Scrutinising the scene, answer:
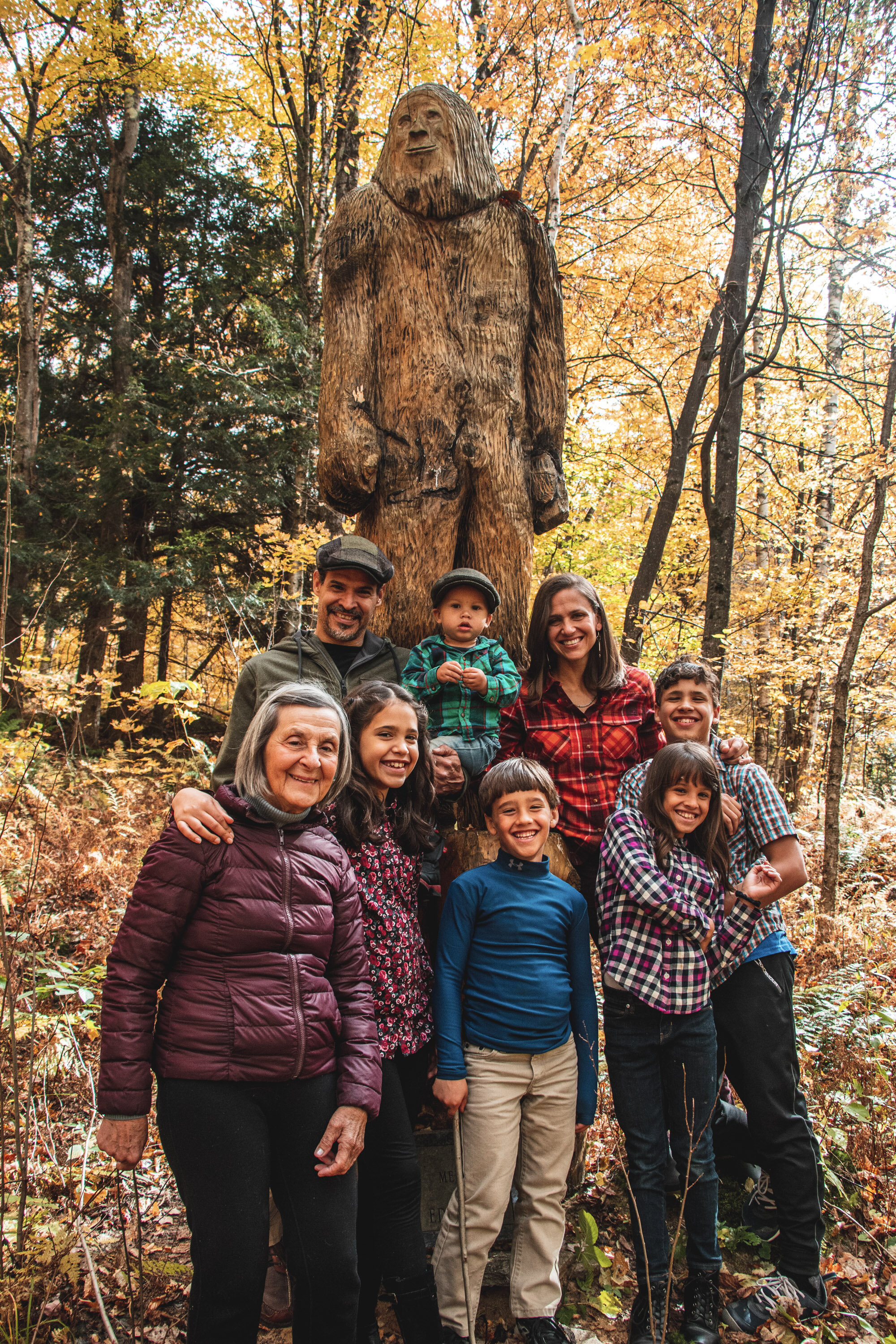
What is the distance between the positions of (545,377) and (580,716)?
5.82ft

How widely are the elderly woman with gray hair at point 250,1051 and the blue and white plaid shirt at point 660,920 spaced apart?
92cm

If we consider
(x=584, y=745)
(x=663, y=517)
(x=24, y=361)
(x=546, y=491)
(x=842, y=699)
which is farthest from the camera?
(x=24, y=361)

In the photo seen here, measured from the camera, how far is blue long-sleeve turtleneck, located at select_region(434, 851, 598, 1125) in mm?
2459

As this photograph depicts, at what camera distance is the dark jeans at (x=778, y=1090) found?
2.59m

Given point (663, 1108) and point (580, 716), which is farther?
point (580, 716)

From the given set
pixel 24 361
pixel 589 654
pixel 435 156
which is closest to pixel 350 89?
pixel 24 361

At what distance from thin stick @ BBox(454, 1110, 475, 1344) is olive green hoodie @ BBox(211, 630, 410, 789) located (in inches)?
51.0

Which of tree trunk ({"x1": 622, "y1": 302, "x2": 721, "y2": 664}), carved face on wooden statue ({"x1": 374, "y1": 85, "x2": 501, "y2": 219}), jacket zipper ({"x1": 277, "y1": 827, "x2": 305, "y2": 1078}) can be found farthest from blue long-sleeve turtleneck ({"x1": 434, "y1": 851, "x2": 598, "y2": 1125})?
tree trunk ({"x1": 622, "y1": 302, "x2": 721, "y2": 664})

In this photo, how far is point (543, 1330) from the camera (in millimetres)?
2379

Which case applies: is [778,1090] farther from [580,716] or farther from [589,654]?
[589,654]

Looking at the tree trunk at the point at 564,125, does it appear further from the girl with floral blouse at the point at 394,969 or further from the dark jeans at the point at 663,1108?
the dark jeans at the point at 663,1108

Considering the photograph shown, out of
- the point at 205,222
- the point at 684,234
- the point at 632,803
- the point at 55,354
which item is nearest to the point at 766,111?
the point at 632,803

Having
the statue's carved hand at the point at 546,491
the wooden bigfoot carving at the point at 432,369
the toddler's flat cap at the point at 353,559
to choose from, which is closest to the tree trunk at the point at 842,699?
the statue's carved hand at the point at 546,491

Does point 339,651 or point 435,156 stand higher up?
point 435,156
